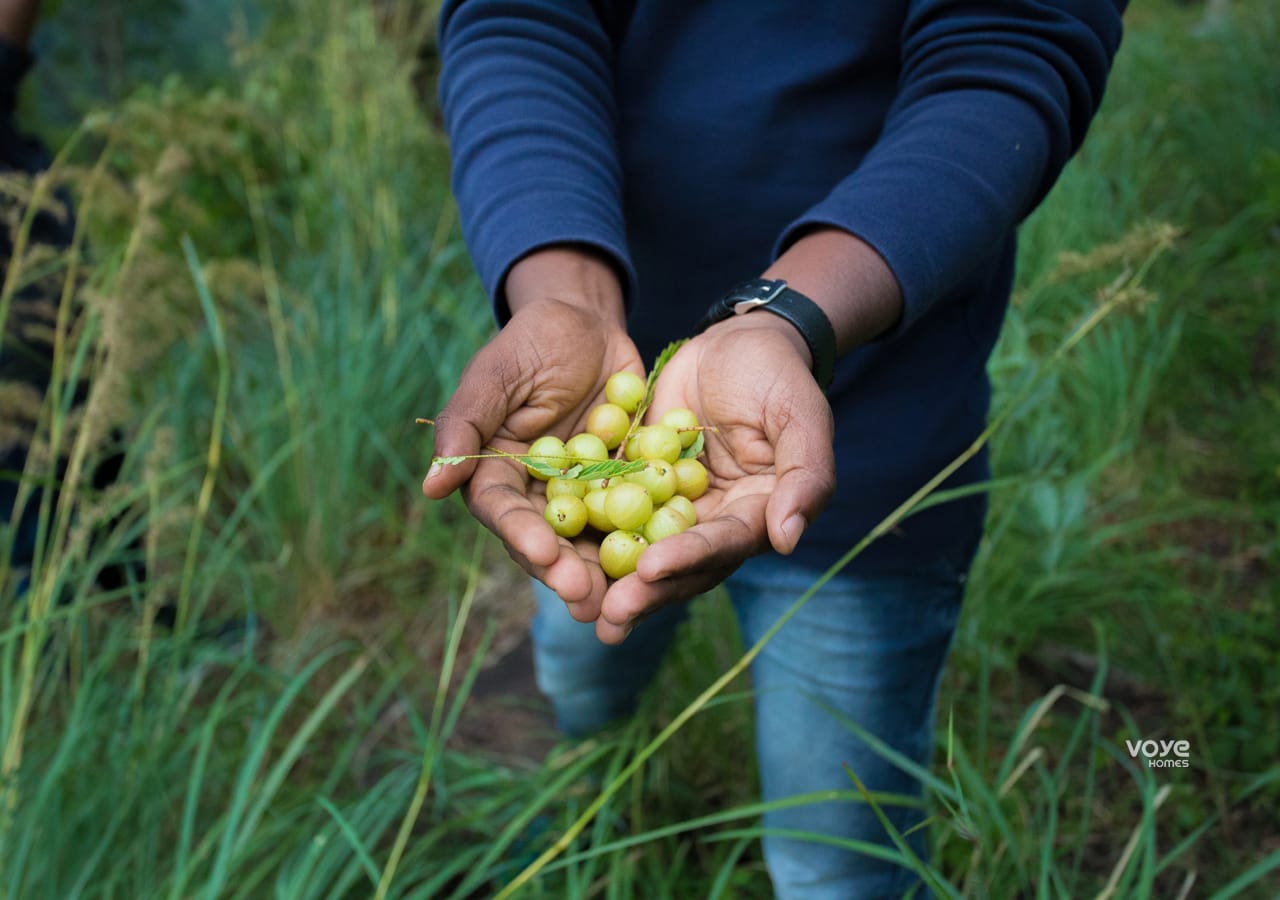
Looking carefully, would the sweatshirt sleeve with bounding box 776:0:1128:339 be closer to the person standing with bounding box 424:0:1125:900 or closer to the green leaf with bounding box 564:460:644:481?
the person standing with bounding box 424:0:1125:900

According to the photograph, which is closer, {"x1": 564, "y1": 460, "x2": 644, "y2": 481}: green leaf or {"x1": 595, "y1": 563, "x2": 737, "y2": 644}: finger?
{"x1": 595, "y1": 563, "x2": 737, "y2": 644}: finger

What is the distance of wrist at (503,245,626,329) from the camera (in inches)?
47.0

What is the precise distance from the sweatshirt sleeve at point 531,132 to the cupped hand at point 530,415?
0.12m

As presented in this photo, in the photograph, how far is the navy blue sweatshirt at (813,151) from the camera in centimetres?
116

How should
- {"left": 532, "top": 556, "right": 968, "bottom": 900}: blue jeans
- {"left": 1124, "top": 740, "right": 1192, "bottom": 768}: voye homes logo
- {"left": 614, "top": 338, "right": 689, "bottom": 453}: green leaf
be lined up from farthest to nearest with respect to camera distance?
{"left": 1124, "top": 740, "right": 1192, "bottom": 768}: voye homes logo
{"left": 532, "top": 556, "right": 968, "bottom": 900}: blue jeans
{"left": 614, "top": 338, "right": 689, "bottom": 453}: green leaf

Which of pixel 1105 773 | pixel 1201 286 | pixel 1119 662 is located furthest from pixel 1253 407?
pixel 1105 773

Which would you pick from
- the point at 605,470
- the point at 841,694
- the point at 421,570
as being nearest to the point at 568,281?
the point at 605,470

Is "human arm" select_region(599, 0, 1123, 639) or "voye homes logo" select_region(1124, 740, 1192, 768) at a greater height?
"human arm" select_region(599, 0, 1123, 639)

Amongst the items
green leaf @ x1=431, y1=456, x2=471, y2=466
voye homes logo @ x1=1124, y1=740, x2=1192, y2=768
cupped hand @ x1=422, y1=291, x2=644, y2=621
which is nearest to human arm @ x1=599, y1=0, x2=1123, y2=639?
cupped hand @ x1=422, y1=291, x2=644, y2=621

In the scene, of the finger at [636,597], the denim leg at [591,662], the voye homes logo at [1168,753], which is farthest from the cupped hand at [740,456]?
the voye homes logo at [1168,753]

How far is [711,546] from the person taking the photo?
94cm

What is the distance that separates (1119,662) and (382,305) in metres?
2.41

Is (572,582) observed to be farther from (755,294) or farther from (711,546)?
(755,294)

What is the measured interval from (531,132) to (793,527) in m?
0.71
